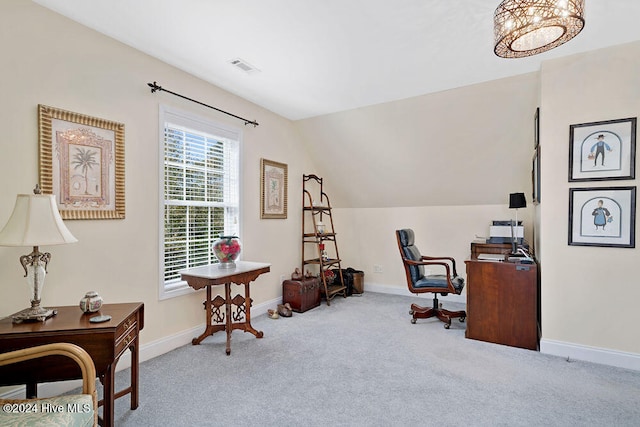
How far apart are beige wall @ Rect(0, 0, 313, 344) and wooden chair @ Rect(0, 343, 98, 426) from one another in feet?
3.13

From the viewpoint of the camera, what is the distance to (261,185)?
399 centimetres

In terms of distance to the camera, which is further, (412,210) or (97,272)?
Answer: (412,210)

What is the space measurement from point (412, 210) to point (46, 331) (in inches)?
170

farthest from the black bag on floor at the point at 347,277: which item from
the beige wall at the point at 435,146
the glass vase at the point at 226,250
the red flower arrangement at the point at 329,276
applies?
the glass vase at the point at 226,250

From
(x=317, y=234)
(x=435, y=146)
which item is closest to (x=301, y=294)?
(x=317, y=234)

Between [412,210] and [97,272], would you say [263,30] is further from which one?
[412,210]

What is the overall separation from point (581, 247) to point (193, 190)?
3.51 metres

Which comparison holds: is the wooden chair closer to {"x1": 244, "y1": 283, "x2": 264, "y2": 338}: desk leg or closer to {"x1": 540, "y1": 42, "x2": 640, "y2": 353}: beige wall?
{"x1": 244, "y1": 283, "x2": 264, "y2": 338}: desk leg

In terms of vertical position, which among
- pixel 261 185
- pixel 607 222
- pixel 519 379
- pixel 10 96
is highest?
pixel 10 96

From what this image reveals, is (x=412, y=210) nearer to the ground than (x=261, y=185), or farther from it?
nearer to the ground

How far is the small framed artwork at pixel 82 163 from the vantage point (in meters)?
2.15

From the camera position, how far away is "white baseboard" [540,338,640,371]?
2527mm

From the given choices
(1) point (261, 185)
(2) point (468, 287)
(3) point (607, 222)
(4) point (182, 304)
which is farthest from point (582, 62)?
(4) point (182, 304)

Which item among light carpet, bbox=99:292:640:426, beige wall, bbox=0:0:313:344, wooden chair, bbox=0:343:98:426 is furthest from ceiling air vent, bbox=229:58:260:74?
light carpet, bbox=99:292:640:426
